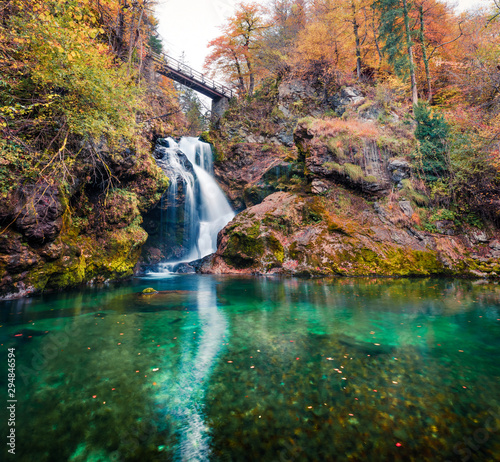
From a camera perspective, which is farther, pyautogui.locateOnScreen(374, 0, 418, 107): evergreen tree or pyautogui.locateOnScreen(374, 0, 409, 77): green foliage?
pyautogui.locateOnScreen(374, 0, 409, 77): green foliage

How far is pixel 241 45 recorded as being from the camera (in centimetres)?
2414

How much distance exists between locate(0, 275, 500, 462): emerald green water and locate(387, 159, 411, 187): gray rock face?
904cm

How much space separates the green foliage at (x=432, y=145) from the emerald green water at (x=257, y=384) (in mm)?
9610

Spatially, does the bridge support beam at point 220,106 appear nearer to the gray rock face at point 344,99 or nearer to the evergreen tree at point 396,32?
the gray rock face at point 344,99

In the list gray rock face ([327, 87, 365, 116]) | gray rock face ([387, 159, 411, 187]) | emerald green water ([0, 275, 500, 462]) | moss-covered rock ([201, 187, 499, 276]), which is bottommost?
emerald green water ([0, 275, 500, 462])

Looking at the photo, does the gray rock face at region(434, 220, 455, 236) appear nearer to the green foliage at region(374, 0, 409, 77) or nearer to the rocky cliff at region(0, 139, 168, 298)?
the green foliage at region(374, 0, 409, 77)

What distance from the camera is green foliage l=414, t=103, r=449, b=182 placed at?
13234mm

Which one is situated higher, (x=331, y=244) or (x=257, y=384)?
(x=331, y=244)

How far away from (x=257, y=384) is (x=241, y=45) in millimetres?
28839

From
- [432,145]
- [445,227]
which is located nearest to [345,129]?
[432,145]

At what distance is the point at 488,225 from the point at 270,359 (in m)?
13.9

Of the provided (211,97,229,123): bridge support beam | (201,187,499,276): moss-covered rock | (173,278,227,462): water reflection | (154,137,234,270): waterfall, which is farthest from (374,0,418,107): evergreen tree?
(173,278,227,462): water reflection

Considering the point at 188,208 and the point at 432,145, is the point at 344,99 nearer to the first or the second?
the point at 432,145

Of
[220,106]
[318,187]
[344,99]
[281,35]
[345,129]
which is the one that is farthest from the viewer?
[220,106]
